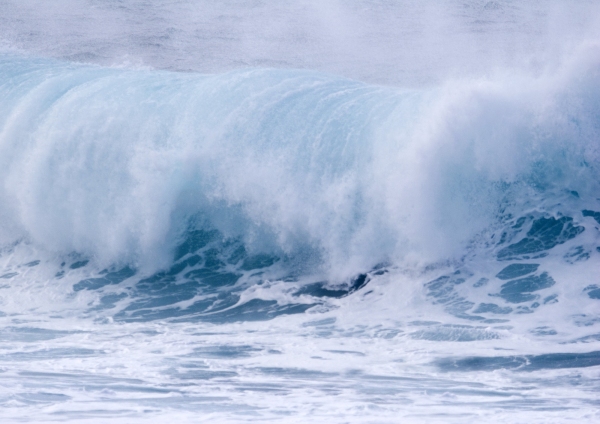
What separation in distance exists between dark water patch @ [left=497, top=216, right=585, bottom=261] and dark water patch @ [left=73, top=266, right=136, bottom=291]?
433 cm

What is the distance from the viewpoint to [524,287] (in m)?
8.38

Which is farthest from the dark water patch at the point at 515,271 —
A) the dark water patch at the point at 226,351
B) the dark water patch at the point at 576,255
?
the dark water patch at the point at 226,351

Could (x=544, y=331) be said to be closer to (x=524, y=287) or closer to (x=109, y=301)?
(x=524, y=287)

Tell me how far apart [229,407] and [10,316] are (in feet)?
12.6

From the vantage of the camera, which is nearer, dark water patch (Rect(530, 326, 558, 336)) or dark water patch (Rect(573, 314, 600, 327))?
dark water patch (Rect(530, 326, 558, 336))

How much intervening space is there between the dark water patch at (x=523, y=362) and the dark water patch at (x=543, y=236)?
224cm

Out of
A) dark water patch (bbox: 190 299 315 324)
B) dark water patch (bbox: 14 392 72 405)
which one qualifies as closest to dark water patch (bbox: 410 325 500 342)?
dark water patch (bbox: 190 299 315 324)

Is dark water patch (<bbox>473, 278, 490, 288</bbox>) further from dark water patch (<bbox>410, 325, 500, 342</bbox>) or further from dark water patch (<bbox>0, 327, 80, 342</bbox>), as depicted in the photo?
dark water patch (<bbox>0, 327, 80, 342</bbox>)

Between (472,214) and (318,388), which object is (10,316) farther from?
(472,214)

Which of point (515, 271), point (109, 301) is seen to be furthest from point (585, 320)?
point (109, 301)

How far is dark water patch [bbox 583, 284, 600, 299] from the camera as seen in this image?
800cm

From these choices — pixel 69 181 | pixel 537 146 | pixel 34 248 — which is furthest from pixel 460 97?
pixel 34 248

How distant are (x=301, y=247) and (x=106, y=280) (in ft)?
7.76

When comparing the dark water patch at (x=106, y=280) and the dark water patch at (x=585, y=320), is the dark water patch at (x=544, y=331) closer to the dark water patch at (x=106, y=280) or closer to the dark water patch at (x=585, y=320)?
the dark water patch at (x=585, y=320)
